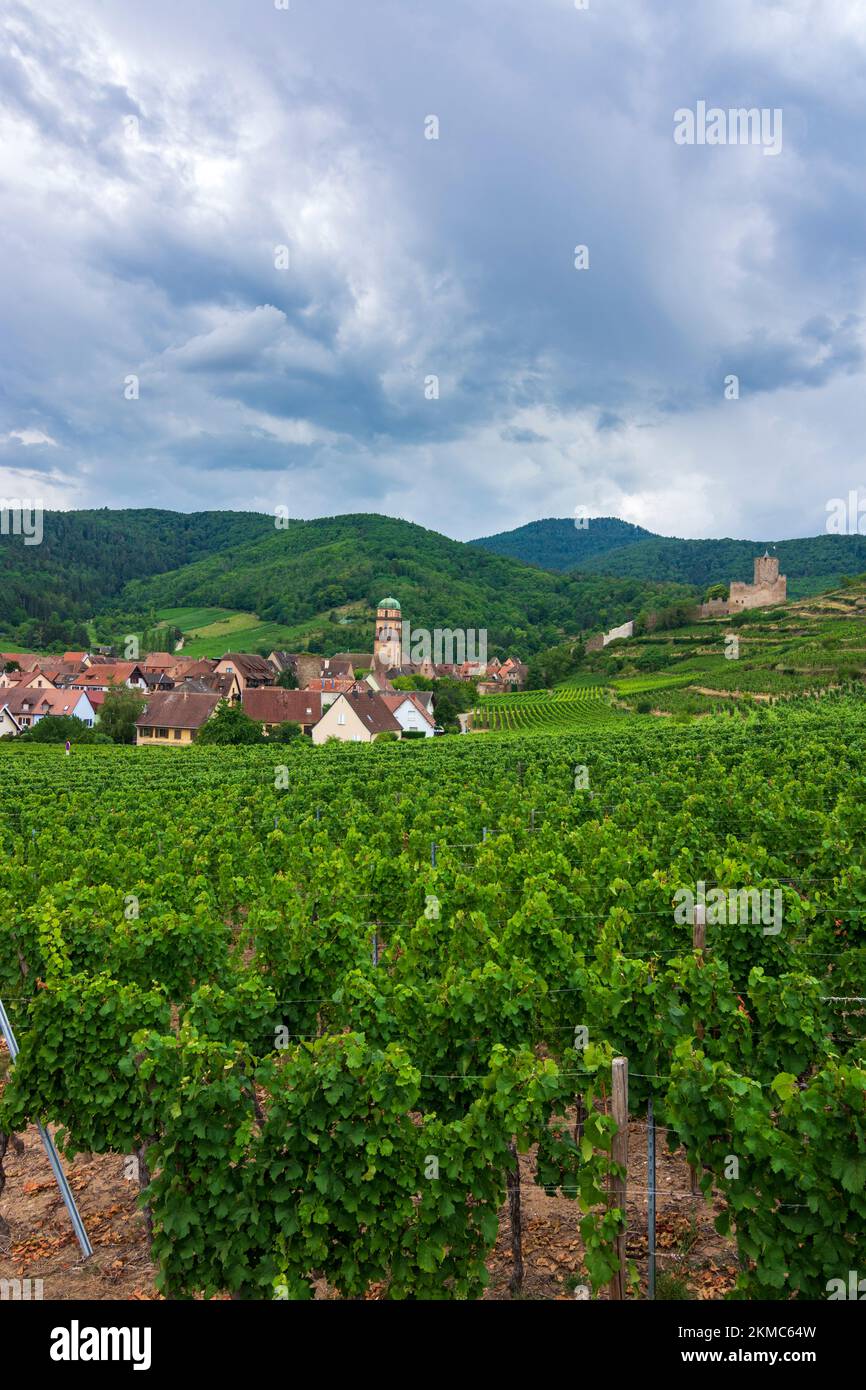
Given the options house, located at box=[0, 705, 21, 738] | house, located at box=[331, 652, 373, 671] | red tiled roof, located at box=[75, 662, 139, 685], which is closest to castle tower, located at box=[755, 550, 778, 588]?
house, located at box=[331, 652, 373, 671]

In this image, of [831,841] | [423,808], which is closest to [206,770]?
[423,808]

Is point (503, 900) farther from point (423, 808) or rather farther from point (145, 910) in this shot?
point (423, 808)

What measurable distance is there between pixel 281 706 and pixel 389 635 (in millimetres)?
60071

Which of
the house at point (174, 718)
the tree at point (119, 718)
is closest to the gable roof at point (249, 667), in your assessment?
the tree at point (119, 718)

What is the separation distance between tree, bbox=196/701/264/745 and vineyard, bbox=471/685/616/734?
72.7 feet

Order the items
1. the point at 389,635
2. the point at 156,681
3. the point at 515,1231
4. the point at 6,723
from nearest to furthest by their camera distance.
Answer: the point at 515,1231
the point at 6,723
the point at 156,681
the point at 389,635

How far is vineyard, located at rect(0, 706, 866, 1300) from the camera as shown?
6.02m

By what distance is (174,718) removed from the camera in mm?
73875

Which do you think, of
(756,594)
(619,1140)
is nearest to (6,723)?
(619,1140)

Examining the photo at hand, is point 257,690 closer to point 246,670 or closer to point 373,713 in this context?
point 373,713

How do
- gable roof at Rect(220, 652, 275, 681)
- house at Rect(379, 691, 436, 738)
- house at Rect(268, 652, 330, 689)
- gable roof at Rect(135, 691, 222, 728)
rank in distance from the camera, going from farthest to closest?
house at Rect(268, 652, 330, 689)
gable roof at Rect(220, 652, 275, 681)
house at Rect(379, 691, 436, 738)
gable roof at Rect(135, 691, 222, 728)

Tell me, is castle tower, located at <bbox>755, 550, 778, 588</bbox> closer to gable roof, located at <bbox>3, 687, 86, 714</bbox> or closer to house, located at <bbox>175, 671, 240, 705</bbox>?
house, located at <bbox>175, 671, 240, 705</bbox>

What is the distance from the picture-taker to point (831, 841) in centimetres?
1318
